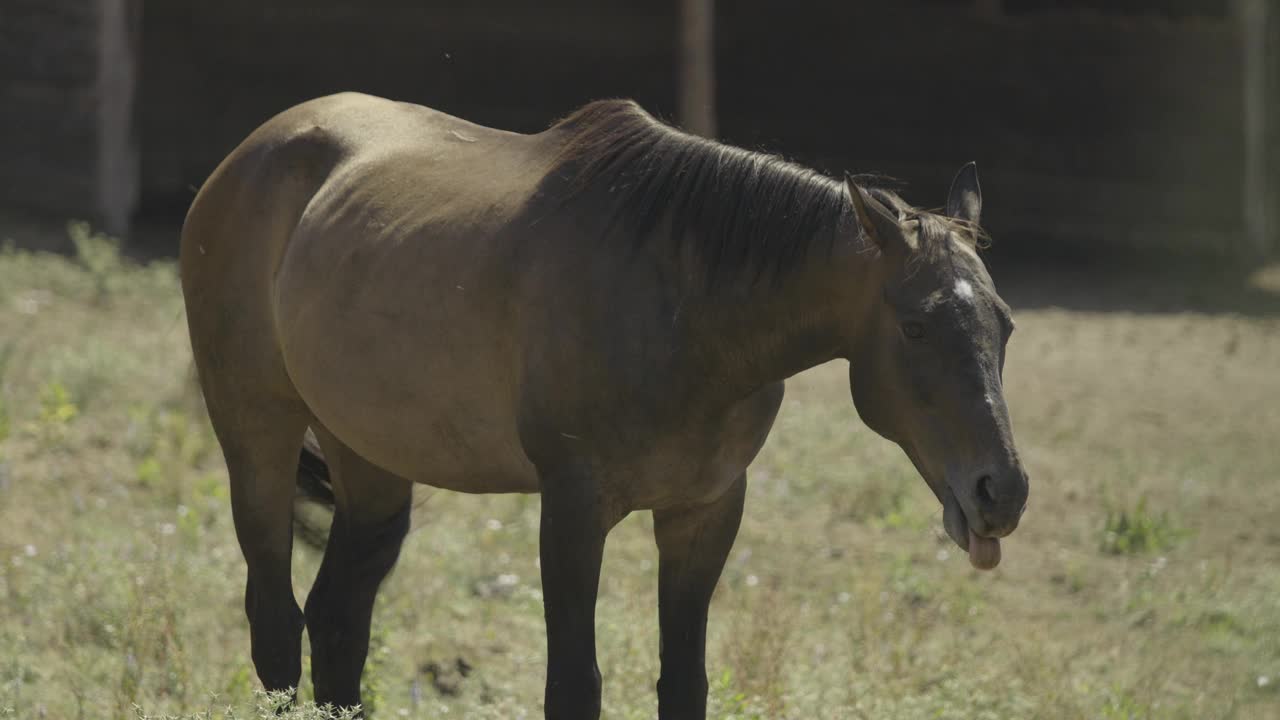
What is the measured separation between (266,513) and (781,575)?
240 centimetres

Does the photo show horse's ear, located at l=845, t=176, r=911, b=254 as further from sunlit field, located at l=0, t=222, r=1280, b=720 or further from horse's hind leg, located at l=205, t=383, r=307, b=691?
horse's hind leg, located at l=205, t=383, r=307, b=691

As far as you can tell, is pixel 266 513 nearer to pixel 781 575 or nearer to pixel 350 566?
pixel 350 566

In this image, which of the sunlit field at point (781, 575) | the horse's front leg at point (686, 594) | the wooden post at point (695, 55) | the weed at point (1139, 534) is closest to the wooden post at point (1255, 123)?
the sunlit field at point (781, 575)

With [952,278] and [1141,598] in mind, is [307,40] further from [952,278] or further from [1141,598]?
[952,278]

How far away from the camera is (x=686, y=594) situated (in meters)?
3.80

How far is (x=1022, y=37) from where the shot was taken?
540 inches

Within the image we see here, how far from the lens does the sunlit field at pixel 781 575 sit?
4613 mm

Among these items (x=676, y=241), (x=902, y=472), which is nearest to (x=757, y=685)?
(x=676, y=241)

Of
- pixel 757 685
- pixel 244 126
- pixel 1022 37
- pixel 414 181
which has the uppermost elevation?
pixel 414 181

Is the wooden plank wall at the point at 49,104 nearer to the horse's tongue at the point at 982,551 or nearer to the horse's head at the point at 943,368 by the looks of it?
the horse's head at the point at 943,368

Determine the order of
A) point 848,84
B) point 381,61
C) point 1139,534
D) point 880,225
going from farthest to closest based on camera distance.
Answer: point 381,61, point 848,84, point 1139,534, point 880,225

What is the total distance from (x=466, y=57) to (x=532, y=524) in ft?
29.1

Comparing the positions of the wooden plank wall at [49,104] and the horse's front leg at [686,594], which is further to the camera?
the wooden plank wall at [49,104]

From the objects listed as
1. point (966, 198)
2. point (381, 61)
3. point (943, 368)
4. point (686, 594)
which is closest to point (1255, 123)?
point (381, 61)
